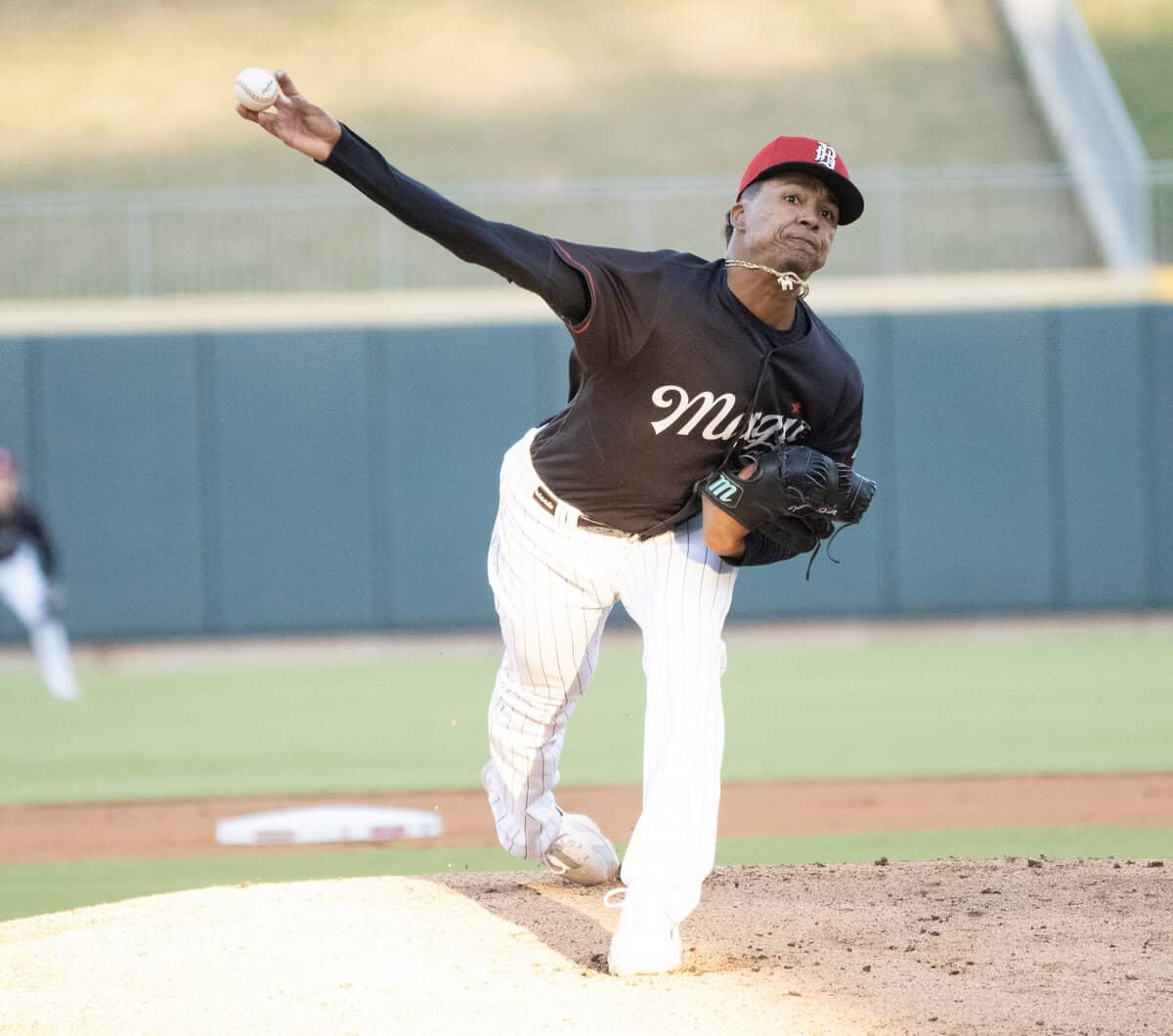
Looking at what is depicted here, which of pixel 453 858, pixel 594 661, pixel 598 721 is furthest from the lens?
pixel 598 721

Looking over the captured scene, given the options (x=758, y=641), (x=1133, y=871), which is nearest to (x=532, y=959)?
(x=1133, y=871)

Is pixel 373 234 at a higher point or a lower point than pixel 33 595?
higher

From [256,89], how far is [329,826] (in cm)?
360

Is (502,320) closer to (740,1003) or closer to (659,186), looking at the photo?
(659,186)

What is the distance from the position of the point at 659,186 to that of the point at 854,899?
39.2ft

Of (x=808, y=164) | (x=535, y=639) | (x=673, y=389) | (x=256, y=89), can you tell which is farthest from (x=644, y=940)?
(x=256, y=89)

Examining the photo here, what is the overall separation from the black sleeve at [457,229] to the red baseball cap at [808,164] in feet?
2.00

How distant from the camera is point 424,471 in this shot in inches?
566

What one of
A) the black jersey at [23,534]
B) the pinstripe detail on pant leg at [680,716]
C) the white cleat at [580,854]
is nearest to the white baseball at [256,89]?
the pinstripe detail on pant leg at [680,716]

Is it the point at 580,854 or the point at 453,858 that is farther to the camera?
the point at 453,858

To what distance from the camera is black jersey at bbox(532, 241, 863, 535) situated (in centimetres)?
391

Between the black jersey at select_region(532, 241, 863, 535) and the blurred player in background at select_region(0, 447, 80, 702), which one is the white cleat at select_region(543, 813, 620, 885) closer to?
the black jersey at select_region(532, 241, 863, 535)

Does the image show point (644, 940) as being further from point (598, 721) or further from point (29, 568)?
point (29, 568)

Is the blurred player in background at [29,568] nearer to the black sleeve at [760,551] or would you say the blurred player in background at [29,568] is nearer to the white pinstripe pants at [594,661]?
the white pinstripe pants at [594,661]
